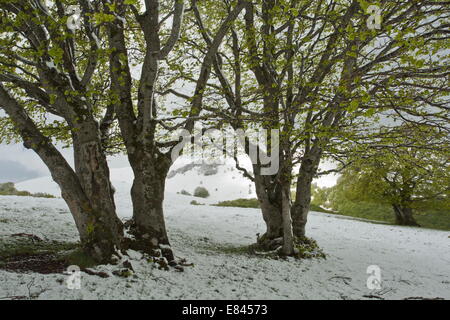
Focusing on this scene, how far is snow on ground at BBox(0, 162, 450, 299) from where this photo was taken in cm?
435

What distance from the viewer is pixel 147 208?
5.71 metres

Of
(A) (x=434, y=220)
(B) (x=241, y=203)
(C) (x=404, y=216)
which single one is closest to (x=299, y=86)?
(B) (x=241, y=203)

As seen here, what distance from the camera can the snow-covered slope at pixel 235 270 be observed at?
4.35 meters

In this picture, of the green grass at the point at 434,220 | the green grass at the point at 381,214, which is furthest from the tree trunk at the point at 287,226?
the green grass at the point at 381,214

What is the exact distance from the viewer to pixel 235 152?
318 inches

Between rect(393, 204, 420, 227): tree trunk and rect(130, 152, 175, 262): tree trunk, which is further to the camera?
A: rect(393, 204, 420, 227): tree trunk

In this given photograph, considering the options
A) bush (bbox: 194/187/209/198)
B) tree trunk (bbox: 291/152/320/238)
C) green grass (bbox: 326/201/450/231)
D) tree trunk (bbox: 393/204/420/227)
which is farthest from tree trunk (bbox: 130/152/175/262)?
green grass (bbox: 326/201/450/231)

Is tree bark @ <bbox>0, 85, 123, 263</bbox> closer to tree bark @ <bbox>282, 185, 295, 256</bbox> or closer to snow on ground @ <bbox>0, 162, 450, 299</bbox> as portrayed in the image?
snow on ground @ <bbox>0, 162, 450, 299</bbox>

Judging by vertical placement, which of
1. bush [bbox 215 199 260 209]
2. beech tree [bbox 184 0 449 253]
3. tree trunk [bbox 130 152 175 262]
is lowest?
bush [bbox 215 199 260 209]

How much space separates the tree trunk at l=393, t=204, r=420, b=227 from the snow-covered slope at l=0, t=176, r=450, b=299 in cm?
796

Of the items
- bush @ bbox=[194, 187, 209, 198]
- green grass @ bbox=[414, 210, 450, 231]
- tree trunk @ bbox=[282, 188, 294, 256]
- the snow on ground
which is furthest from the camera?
bush @ bbox=[194, 187, 209, 198]

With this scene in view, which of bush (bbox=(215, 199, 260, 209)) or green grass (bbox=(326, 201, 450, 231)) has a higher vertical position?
bush (bbox=(215, 199, 260, 209))

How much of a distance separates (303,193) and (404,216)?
15.9 m
